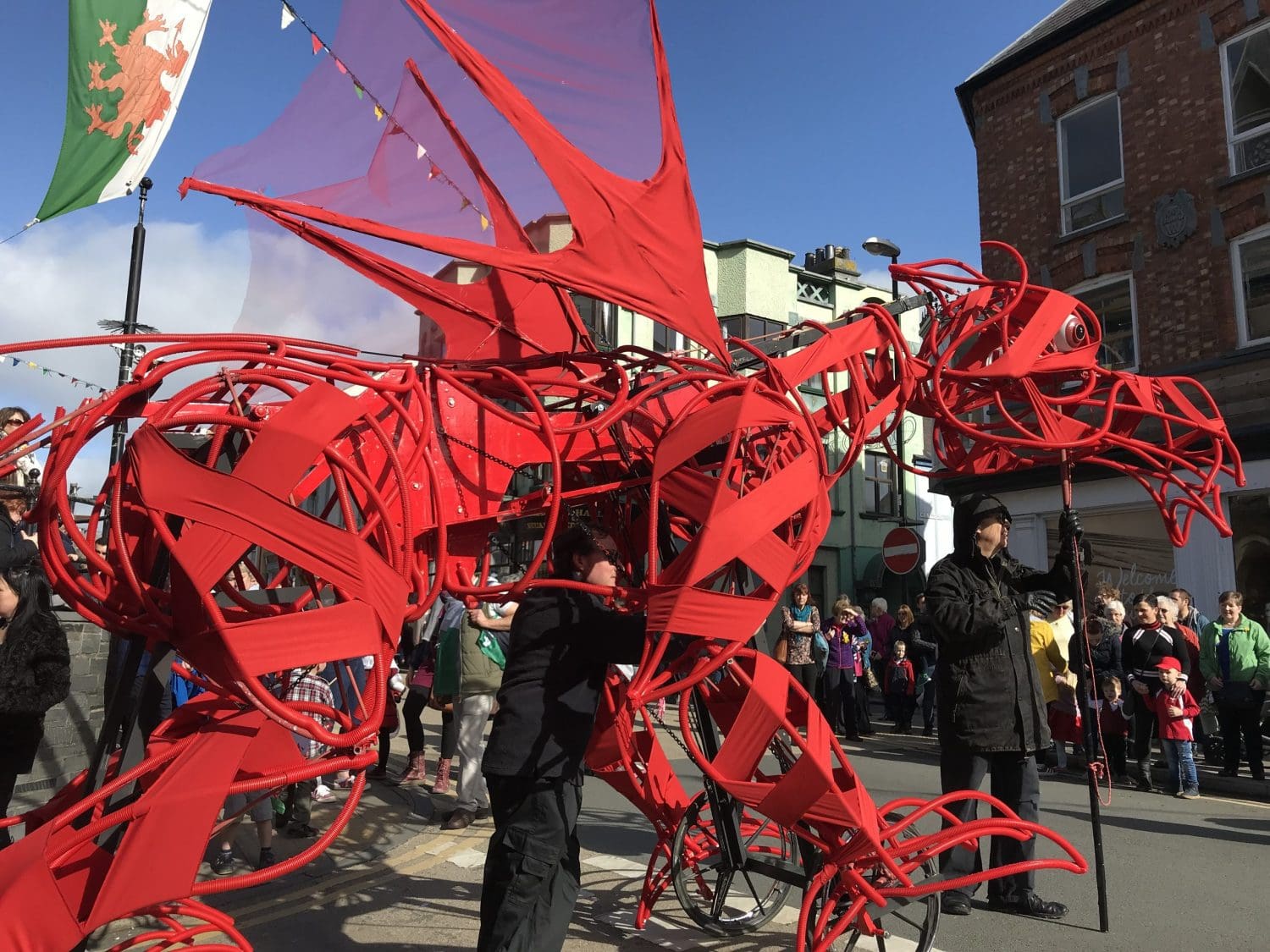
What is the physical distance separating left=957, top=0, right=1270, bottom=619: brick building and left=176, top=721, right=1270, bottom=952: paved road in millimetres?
7091

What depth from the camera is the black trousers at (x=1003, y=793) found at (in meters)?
4.58

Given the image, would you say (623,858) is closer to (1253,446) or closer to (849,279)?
(1253,446)

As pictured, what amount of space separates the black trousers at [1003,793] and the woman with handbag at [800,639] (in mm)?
5916

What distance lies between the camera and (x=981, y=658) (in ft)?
15.4

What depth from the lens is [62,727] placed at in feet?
21.5

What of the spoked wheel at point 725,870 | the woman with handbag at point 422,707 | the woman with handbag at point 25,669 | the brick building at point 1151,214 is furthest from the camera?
the brick building at point 1151,214

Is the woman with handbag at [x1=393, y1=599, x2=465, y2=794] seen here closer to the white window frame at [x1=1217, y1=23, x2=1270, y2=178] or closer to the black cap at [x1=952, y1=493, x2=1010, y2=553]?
the black cap at [x1=952, y1=493, x2=1010, y2=553]

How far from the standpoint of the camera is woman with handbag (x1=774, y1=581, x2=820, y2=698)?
10828 millimetres

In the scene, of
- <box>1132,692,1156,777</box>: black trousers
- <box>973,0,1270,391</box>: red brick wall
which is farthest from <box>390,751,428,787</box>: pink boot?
<box>973,0,1270,391</box>: red brick wall

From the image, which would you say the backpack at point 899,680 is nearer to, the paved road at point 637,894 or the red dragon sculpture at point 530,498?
the paved road at point 637,894

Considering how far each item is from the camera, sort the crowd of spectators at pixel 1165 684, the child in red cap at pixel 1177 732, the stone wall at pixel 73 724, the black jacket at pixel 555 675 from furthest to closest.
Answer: the crowd of spectators at pixel 1165 684
the child in red cap at pixel 1177 732
the stone wall at pixel 73 724
the black jacket at pixel 555 675

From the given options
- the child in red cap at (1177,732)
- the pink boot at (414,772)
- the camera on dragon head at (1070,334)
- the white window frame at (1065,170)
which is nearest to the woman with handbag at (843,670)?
the child in red cap at (1177,732)

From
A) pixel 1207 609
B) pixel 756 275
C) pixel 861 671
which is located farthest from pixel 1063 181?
pixel 756 275

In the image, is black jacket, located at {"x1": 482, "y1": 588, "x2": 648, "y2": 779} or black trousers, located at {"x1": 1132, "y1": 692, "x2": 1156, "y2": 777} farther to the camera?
black trousers, located at {"x1": 1132, "y1": 692, "x2": 1156, "y2": 777}
